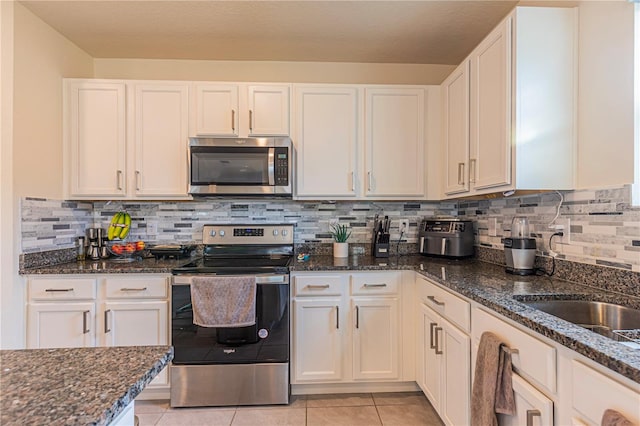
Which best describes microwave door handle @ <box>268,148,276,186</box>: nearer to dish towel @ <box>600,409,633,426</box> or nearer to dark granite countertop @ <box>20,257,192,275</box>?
dark granite countertop @ <box>20,257,192,275</box>

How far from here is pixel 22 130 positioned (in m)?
1.99

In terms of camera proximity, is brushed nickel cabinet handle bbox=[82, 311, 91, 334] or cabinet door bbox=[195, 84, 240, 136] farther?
cabinet door bbox=[195, 84, 240, 136]

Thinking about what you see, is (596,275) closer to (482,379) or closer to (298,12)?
(482,379)

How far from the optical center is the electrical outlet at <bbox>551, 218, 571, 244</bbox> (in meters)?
1.63

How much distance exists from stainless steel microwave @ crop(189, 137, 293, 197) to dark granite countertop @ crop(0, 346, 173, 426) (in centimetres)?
156

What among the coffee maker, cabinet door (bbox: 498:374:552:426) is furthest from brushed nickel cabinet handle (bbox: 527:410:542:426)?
the coffee maker

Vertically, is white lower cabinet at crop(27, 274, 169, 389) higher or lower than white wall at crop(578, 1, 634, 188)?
lower

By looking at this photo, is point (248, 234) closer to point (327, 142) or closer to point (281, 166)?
point (281, 166)

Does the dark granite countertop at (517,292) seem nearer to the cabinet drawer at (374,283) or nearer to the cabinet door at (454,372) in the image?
the cabinet drawer at (374,283)

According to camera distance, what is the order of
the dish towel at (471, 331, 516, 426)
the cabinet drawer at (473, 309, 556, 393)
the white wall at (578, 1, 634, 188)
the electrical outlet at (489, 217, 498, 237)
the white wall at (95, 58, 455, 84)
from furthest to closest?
1. the white wall at (95, 58, 455, 84)
2. the electrical outlet at (489, 217, 498, 237)
3. the white wall at (578, 1, 634, 188)
4. the dish towel at (471, 331, 516, 426)
5. the cabinet drawer at (473, 309, 556, 393)

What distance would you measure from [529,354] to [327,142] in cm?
179

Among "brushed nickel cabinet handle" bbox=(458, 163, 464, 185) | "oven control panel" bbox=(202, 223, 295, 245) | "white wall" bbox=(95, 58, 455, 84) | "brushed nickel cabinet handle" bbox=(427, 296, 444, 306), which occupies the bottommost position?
"brushed nickel cabinet handle" bbox=(427, 296, 444, 306)

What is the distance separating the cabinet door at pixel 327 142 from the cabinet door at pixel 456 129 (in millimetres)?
663

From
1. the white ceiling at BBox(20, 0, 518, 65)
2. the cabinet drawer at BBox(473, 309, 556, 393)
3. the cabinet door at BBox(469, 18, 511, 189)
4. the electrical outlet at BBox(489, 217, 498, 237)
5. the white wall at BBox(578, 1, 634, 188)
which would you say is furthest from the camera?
the electrical outlet at BBox(489, 217, 498, 237)
